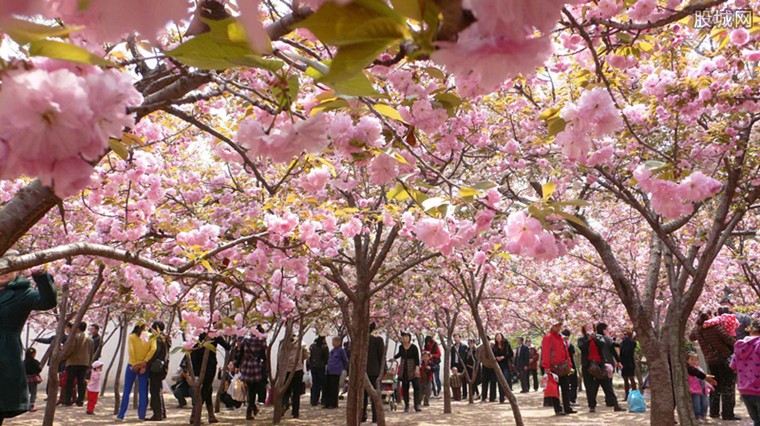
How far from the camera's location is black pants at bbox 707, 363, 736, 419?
9344 millimetres

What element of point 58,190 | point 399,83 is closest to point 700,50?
point 399,83

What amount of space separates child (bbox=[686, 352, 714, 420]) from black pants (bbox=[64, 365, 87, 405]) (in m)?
11.1

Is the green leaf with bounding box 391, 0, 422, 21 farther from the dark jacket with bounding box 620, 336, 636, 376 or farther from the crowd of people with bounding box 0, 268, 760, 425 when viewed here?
the dark jacket with bounding box 620, 336, 636, 376

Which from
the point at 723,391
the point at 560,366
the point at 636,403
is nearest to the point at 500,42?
the point at 723,391

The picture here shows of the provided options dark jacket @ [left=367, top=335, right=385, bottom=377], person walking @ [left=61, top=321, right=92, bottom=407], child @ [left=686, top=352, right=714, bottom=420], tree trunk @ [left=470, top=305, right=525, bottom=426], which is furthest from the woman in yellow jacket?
child @ [left=686, top=352, right=714, bottom=420]

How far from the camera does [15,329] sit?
4.32 metres

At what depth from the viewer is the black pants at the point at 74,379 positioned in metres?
12.5

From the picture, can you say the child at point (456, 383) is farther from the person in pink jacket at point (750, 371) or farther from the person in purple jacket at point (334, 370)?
the person in pink jacket at point (750, 371)

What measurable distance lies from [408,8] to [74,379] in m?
14.2

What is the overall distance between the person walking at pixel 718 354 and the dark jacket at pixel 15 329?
27.9 feet

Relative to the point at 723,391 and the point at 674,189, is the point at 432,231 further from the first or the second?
the point at 723,391

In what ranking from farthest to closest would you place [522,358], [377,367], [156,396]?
[522,358], [377,367], [156,396]

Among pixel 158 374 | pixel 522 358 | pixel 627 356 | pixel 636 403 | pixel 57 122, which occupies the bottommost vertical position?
pixel 636 403

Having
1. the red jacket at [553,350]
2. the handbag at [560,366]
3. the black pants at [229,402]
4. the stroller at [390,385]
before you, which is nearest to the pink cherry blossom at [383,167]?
the red jacket at [553,350]
